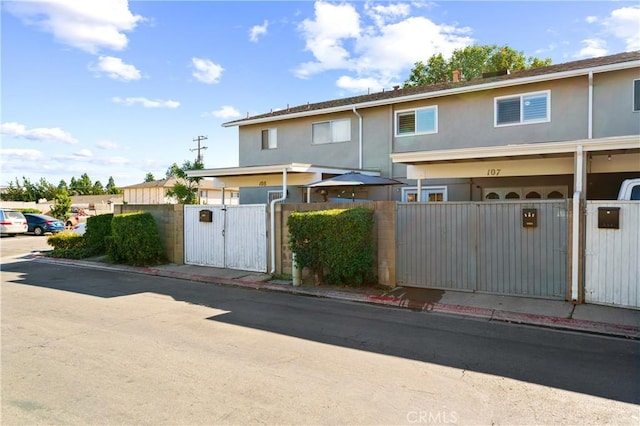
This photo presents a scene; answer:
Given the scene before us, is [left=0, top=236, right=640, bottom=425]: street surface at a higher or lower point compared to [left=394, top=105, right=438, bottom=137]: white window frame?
lower

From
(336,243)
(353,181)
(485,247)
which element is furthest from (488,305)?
(353,181)

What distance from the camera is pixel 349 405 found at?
13.4 ft

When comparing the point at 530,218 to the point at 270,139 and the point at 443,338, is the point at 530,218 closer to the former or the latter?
the point at 443,338

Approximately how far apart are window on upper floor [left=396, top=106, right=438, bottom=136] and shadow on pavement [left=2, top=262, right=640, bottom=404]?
26.7ft

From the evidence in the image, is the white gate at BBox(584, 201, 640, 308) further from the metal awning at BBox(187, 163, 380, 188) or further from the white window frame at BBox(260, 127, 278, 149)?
the white window frame at BBox(260, 127, 278, 149)

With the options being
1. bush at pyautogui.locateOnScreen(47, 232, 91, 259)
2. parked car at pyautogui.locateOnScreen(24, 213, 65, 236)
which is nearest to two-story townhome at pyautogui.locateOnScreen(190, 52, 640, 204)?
bush at pyautogui.locateOnScreen(47, 232, 91, 259)

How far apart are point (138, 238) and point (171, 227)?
1.15m

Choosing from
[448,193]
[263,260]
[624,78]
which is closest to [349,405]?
[263,260]

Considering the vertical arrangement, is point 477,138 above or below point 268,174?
above

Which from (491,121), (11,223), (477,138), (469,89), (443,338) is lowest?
(443,338)

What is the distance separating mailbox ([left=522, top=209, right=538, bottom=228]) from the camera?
8539 mm

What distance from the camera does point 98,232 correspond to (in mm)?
16453

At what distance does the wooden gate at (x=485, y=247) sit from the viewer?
8.41 metres

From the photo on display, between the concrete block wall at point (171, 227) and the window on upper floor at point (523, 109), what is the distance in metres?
11.4
